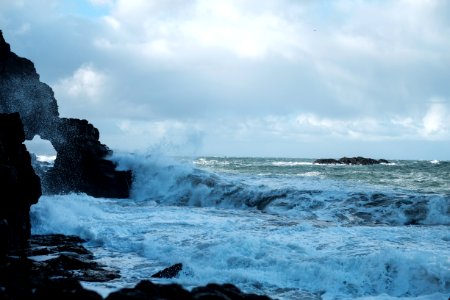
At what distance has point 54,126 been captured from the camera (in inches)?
1023

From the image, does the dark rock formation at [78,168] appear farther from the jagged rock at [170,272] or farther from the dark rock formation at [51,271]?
the jagged rock at [170,272]

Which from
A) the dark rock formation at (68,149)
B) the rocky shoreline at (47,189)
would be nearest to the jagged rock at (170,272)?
the rocky shoreline at (47,189)

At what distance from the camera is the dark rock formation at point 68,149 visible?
25102 mm

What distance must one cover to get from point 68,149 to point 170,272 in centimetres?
1871

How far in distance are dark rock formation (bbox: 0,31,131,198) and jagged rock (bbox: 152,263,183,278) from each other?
17.6 m

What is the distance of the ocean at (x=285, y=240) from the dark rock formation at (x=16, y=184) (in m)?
1.85

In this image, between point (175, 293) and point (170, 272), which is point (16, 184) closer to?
point (170, 272)

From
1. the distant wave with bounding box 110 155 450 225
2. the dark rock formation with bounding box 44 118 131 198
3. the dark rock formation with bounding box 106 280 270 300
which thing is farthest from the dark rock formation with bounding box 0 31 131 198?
the dark rock formation with bounding box 106 280 270 300

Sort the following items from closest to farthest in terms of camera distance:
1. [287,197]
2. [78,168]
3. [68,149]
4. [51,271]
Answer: [51,271] → [287,197] → [78,168] → [68,149]

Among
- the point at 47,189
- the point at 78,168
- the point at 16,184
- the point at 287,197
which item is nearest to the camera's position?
the point at 16,184

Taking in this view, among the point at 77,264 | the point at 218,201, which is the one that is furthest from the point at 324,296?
the point at 218,201

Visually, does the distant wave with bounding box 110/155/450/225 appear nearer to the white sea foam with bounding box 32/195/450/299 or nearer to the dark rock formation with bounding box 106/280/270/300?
the white sea foam with bounding box 32/195/450/299

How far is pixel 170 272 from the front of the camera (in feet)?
30.7

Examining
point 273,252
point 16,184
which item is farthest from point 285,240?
point 16,184
